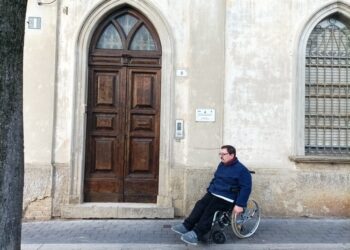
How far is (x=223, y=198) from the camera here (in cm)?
637

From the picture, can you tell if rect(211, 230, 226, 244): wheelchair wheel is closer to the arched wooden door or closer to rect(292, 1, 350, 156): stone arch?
the arched wooden door

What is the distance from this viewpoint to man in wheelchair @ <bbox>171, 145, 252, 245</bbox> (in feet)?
20.5

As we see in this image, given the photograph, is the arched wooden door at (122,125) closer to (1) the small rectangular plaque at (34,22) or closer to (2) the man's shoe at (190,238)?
(1) the small rectangular plaque at (34,22)

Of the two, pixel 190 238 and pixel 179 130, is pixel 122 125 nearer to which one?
pixel 179 130

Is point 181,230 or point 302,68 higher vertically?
point 302,68

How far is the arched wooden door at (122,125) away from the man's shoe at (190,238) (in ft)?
6.62

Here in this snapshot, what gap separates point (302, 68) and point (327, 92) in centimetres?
67

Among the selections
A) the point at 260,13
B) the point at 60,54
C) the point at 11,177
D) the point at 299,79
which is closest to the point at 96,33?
the point at 60,54

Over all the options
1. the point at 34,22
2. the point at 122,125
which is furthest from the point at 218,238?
the point at 34,22

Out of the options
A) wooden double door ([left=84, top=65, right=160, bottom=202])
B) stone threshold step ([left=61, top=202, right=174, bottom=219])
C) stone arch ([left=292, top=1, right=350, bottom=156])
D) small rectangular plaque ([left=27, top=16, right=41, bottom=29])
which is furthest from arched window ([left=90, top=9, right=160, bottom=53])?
stone threshold step ([left=61, top=202, right=174, bottom=219])

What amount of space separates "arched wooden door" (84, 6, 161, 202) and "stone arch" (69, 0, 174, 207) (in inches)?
6.3

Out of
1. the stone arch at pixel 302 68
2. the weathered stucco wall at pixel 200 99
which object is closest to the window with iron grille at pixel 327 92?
the stone arch at pixel 302 68

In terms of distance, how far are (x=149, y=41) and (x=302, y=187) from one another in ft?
12.2

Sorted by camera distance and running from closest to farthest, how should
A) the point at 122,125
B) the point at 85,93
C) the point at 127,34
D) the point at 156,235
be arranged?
the point at 156,235 < the point at 85,93 < the point at 122,125 < the point at 127,34
